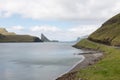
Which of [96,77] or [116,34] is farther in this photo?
[116,34]

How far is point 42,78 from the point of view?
180 feet

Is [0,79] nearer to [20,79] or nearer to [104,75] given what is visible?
[20,79]

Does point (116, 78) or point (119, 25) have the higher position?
point (119, 25)

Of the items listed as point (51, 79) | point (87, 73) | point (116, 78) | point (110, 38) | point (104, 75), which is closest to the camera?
point (116, 78)

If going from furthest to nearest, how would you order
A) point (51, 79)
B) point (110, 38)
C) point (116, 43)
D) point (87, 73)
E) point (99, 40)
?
point (99, 40) → point (110, 38) → point (116, 43) → point (51, 79) → point (87, 73)

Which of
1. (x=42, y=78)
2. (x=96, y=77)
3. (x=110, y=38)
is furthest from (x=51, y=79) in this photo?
(x=110, y=38)

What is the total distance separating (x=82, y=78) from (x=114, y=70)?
18.8 ft

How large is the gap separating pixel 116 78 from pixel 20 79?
71.9 ft

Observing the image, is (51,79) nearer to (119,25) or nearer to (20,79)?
(20,79)

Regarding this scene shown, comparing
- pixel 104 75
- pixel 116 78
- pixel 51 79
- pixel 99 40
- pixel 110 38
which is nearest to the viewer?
pixel 116 78

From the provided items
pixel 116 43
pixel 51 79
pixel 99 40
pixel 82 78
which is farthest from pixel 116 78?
pixel 99 40

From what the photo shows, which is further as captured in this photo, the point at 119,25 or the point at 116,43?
the point at 119,25

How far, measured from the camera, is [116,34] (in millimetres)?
175750

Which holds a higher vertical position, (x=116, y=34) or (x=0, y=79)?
(x=116, y=34)
